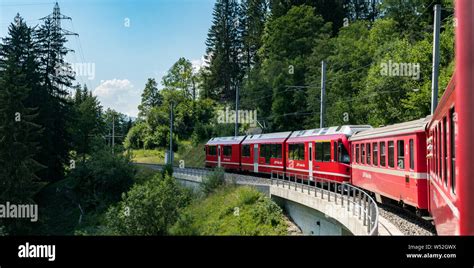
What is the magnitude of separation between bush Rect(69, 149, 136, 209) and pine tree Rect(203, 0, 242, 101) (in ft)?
43.5

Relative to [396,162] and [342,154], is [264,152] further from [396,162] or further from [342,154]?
[396,162]

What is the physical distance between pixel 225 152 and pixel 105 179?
1109cm

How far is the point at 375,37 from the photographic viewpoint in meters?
40.1

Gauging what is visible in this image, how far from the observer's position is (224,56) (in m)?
52.6

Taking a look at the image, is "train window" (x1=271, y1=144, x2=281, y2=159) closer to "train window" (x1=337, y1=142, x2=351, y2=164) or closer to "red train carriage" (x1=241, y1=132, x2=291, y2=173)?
"red train carriage" (x1=241, y1=132, x2=291, y2=173)

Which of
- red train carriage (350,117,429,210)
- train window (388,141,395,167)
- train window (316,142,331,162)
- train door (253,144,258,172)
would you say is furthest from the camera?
train door (253,144,258,172)

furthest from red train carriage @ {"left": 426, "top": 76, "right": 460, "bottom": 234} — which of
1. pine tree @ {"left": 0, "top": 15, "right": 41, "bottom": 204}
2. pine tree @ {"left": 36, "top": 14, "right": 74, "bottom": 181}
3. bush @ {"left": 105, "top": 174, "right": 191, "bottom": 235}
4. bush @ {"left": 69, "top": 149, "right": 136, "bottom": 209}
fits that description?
pine tree @ {"left": 36, "top": 14, "right": 74, "bottom": 181}

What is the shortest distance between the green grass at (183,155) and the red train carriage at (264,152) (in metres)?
22.9

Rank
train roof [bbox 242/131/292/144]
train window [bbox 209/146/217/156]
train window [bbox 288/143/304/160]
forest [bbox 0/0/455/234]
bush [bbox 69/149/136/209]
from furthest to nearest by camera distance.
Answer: bush [bbox 69/149/136/209] → train window [bbox 209/146/217/156] → forest [bbox 0/0/455/234] → train roof [bbox 242/131/292/144] → train window [bbox 288/143/304/160]

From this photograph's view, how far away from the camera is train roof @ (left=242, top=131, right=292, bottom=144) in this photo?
29.4 meters

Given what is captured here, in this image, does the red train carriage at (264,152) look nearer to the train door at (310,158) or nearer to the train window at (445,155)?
the train door at (310,158)

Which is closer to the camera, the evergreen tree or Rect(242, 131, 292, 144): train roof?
Rect(242, 131, 292, 144): train roof

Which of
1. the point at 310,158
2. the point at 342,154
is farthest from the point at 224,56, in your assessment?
the point at 342,154

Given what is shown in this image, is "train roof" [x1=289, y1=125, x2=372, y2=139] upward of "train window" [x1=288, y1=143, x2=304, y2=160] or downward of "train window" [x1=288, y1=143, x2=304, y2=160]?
upward
